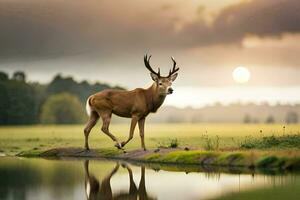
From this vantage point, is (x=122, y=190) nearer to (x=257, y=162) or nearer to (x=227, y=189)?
(x=227, y=189)

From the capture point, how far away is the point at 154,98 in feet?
85.4

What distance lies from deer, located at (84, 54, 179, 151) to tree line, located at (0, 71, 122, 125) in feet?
102

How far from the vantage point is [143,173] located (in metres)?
20.7

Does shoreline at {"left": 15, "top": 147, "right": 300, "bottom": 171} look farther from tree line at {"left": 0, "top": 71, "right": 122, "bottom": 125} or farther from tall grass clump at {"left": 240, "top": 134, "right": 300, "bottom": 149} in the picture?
tree line at {"left": 0, "top": 71, "right": 122, "bottom": 125}

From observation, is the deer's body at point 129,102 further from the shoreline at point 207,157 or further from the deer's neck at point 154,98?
the shoreline at point 207,157

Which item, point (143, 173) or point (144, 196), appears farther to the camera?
point (143, 173)

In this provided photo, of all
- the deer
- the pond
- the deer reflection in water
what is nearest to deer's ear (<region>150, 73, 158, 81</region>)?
the deer

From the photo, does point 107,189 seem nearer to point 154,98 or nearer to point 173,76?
point 173,76

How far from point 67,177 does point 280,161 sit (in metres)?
6.39

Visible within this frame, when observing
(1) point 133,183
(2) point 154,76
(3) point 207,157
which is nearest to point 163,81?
(2) point 154,76

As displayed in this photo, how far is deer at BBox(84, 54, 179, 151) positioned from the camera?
2555 cm

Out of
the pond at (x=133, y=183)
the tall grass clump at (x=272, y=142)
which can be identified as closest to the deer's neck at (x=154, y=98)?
the tall grass clump at (x=272, y=142)

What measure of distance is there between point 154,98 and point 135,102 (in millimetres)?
790

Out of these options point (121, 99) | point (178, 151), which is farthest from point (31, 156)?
point (178, 151)
